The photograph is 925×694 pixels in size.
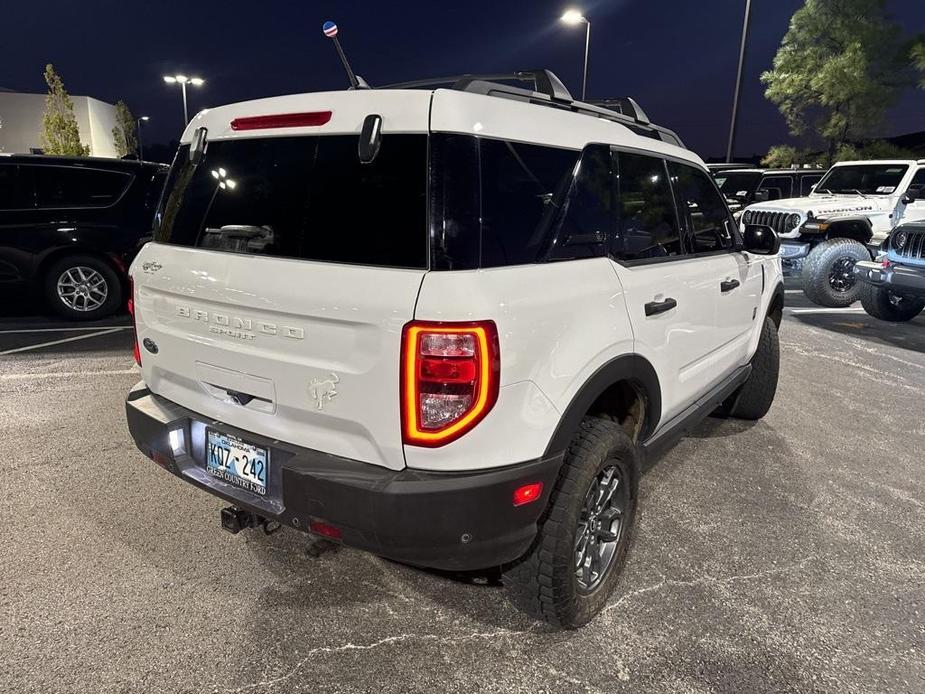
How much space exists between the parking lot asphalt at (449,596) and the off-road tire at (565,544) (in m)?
0.15

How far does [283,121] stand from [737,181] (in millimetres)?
14701

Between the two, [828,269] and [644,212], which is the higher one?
[644,212]

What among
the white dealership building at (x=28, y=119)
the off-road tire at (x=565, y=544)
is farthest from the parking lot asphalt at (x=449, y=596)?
the white dealership building at (x=28, y=119)

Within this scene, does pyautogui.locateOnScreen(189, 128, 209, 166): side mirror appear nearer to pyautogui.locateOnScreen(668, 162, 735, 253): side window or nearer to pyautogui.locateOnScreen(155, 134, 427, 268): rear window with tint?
pyautogui.locateOnScreen(155, 134, 427, 268): rear window with tint

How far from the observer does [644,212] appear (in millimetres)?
2705

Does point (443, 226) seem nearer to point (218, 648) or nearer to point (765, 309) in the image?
point (218, 648)

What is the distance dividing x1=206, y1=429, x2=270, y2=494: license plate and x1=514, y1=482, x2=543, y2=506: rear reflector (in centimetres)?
83

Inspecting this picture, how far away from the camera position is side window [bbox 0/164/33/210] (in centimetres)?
678

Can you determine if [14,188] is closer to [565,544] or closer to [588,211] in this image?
[588,211]

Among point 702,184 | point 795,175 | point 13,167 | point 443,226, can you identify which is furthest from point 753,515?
point 795,175

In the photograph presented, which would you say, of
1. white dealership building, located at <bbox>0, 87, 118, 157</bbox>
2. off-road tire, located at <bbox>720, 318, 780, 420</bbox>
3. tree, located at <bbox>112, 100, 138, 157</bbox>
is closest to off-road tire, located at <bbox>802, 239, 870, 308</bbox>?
off-road tire, located at <bbox>720, 318, 780, 420</bbox>

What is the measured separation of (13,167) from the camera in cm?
680

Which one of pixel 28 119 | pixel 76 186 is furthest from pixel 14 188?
pixel 28 119

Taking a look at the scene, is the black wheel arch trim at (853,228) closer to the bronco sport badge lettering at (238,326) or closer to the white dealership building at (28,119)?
the bronco sport badge lettering at (238,326)
